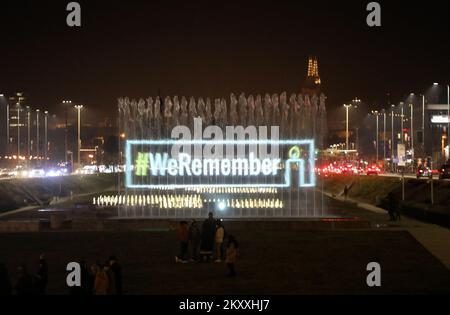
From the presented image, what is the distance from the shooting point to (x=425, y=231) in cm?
3291

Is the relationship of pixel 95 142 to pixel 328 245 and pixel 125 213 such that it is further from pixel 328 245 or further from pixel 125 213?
pixel 328 245

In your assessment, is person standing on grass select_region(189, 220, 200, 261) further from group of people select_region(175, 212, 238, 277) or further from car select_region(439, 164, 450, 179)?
car select_region(439, 164, 450, 179)

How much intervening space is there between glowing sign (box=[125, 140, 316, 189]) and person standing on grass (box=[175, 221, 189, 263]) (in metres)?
21.6

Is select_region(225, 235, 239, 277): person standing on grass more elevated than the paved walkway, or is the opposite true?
select_region(225, 235, 239, 277): person standing on grass

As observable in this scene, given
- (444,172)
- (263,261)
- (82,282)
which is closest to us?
(82,282)

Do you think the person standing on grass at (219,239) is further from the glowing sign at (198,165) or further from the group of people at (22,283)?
the glowing sign at (198,165)

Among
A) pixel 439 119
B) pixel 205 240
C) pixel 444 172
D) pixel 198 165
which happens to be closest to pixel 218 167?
pixel 198 165

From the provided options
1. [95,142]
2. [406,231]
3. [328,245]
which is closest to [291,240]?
[328,245]

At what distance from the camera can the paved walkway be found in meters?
25.9

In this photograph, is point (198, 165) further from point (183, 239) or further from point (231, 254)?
point (231, 254)

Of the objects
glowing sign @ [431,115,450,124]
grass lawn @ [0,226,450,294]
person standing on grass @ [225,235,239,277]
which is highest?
glowing sign @ [431,115,450,124]

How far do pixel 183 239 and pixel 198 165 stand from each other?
2834 centimetres

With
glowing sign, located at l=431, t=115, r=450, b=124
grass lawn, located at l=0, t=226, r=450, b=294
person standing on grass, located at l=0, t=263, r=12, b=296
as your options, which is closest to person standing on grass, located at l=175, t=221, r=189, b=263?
grass lawn, located at l=0, t=226, r=450, b=294

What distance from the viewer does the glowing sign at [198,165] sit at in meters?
49.3
